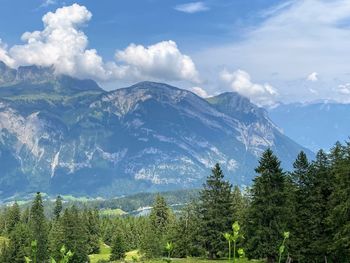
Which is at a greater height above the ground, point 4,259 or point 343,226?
point 343,226

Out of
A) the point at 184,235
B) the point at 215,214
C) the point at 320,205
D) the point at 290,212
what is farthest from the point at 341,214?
the point at 184,235

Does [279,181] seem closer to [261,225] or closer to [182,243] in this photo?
[261,225]

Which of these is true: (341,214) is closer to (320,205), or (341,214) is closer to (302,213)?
(320,205)

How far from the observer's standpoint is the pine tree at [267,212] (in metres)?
52.3

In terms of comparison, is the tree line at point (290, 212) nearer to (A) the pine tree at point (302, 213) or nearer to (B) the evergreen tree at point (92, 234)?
(A) the pine tree at point (302, 213)

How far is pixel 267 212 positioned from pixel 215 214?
15922mm

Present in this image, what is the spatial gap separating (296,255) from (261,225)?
16.7 feet

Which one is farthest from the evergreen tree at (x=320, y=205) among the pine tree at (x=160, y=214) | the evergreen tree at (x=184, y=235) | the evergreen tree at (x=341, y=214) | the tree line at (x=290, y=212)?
the pine tree at (x=160, y=214)

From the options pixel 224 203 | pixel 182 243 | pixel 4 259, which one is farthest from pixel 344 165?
pixel 4 259

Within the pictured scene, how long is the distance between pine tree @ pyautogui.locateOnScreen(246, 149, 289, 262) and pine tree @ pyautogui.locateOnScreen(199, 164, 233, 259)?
12.0 meters

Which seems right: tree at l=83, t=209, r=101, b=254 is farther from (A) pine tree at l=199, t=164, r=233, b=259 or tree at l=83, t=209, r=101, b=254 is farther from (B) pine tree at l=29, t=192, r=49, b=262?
(A) pine tree at l=199, t=164, r=233, b=259

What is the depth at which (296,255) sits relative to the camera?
51.3 metres

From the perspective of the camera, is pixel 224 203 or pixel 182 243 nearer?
pixel 224 203

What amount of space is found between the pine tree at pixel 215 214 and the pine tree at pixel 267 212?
12018 mm
